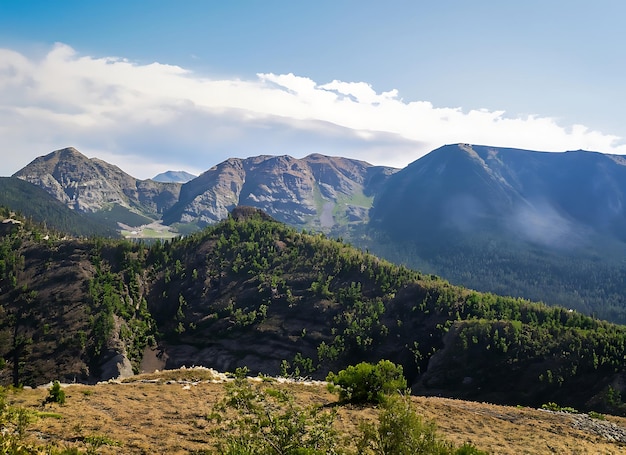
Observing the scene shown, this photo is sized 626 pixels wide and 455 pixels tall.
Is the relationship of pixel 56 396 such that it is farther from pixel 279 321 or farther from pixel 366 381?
pixel 279 321

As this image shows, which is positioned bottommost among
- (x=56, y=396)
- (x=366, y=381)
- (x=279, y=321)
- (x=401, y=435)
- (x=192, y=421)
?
(x=279, y=321)

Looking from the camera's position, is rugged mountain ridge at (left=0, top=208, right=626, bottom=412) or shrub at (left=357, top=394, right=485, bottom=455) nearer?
shrub at (left=357, top=394, right=485, bottom=455)

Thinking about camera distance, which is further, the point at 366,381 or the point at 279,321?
the point at 279,321

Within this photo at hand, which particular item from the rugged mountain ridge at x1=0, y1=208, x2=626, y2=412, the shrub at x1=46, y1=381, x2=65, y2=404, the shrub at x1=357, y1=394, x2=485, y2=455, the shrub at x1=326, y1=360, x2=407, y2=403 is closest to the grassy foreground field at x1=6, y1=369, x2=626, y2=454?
the shrub at x1=46, y1=381, x2=65, y2=404

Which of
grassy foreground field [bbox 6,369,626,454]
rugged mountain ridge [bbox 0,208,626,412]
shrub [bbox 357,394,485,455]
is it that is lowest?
rugged mountain ridge [bbox 0,208,626,412]

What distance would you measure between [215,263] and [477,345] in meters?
108

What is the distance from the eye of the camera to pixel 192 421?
104ft

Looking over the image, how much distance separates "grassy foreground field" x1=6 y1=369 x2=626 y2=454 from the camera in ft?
85.7

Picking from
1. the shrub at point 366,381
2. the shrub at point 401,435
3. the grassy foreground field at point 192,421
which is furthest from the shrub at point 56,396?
the shrub at point 401,435

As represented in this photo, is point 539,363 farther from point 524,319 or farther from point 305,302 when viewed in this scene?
point 305,302

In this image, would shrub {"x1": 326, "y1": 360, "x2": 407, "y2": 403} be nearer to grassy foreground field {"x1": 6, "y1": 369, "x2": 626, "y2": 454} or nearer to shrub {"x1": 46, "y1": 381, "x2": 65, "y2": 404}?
grassy foreground field {"x1": 6, "y1": 369, "x2": 626, "y2": 454}

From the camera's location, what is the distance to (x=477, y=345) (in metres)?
106

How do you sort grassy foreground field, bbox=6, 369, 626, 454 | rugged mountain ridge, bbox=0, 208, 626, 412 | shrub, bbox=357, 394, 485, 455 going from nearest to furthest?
shrub, bbox=357, 394, 485, 455 → grassy foreground field, bbox=6, 369, 626, 454 → rugged mountain ridge, bbox=0, 208, 626, 412

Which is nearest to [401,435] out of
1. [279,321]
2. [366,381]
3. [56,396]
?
[366,381]
